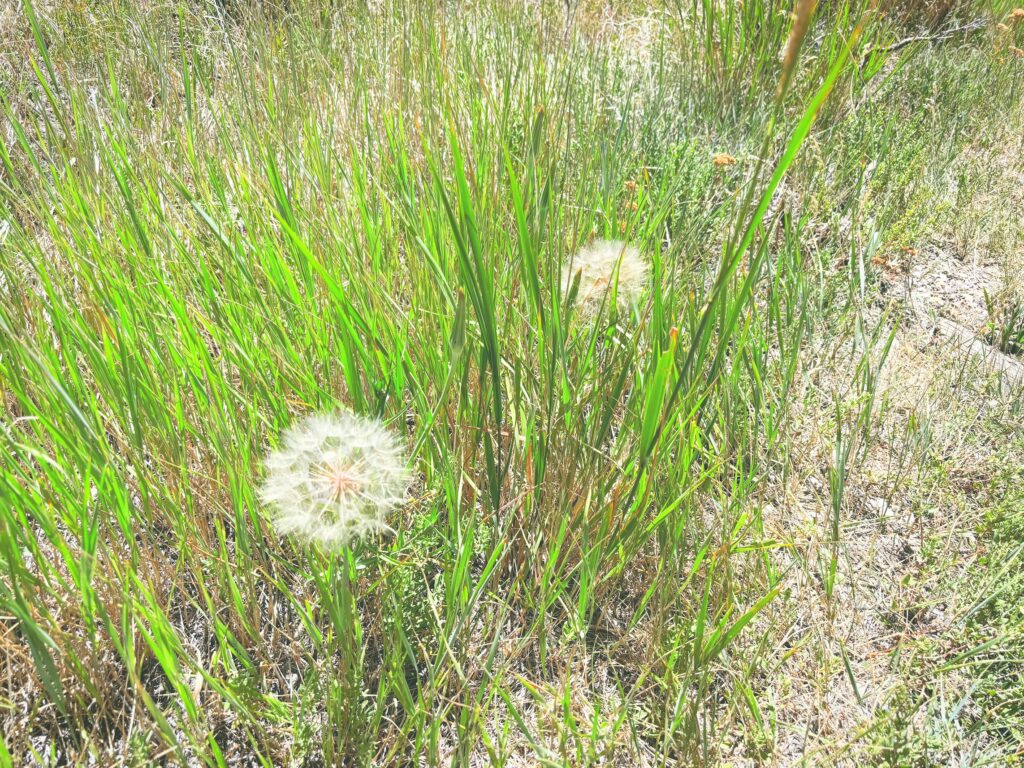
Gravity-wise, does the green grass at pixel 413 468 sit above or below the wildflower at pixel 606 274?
below

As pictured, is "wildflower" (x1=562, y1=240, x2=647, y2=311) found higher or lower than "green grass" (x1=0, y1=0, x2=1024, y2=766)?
higher

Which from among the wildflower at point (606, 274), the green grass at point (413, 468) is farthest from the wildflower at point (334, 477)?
the wildflower at point (606, 274)

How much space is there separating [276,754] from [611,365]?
909 mm

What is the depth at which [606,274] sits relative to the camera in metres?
1.37

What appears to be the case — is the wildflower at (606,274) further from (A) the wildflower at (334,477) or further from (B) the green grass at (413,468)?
(A) the wildflower at (334,477)

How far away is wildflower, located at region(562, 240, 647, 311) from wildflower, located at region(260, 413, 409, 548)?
0.53 metres

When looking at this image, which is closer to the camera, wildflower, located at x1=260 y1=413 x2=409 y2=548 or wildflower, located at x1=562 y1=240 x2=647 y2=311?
wildflower, located at x1=260 y1=413 x2=409 y2=548

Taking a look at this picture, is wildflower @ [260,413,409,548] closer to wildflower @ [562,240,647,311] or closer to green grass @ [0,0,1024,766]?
green grass @ [0,0,1024,766]

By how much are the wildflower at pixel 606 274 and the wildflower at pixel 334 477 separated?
1.75 feet

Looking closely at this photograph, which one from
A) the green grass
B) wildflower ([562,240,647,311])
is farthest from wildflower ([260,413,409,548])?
wildflower ([562,240,647,311])

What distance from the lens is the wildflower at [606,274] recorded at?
134 cm

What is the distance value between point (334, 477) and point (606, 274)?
717mm

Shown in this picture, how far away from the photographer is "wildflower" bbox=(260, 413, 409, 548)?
3.16 ft

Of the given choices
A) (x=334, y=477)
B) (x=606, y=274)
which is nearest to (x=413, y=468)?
(x=334, y=477)
